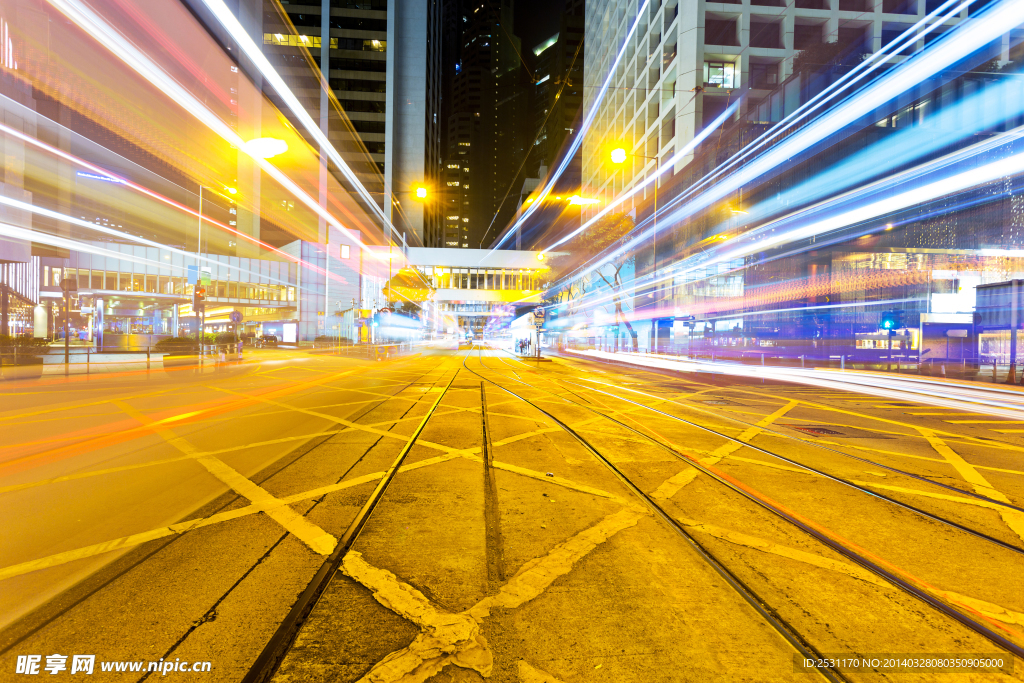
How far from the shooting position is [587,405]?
471 inches

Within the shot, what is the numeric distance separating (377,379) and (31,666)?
16459 mm

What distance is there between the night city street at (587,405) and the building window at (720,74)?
0.28m

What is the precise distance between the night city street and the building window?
28 centimetres

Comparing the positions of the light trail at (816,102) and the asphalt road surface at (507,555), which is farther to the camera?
the light trail at (816,102)

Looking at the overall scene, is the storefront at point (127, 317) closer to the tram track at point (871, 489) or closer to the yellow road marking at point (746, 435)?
the tram track at point (871, 489)

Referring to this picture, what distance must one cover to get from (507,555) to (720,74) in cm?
3903

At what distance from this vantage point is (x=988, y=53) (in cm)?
2344

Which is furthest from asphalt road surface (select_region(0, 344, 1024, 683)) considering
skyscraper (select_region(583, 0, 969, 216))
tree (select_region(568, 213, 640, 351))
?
tree (select_region(568, 213, 640, 351))

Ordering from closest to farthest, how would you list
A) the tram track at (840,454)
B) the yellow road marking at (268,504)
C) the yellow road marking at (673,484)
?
the yellow road marking at (268,504)
the yellow road marking at (673,484)
the tram track at (840,454)

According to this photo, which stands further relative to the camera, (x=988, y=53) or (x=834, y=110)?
(x=834, y=110)

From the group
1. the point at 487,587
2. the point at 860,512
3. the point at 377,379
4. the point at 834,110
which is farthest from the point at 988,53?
the point at 487,587

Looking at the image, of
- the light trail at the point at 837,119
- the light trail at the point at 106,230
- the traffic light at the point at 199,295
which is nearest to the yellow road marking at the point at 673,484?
the traffic light at the point at 199,295

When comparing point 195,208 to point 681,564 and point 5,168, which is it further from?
point 681,564

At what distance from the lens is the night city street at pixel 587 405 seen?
266 centimetres
